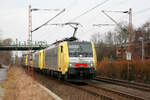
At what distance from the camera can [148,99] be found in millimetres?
10258

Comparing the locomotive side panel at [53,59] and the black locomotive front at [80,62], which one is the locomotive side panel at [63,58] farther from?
the locomotive side panel at [53,59]

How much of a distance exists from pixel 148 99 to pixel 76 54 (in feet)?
23.1

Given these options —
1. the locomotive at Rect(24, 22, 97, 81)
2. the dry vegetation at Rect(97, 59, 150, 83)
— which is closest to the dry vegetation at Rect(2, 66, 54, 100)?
the locomotive at Rect(24, 22, 97, 81)

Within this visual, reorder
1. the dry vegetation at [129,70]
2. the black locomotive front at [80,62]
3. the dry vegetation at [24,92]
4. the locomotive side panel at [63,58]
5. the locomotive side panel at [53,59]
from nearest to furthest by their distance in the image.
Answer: the dry vegetation at [24,92] < the black locomotive front at [80,62] < the locomotive side panel at [63,58] < the dry vegetation at [129,70] < the locomotive side panel at [53,59]

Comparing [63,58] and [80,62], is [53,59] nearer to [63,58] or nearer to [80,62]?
[63,58]

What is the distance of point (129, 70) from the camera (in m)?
20.8

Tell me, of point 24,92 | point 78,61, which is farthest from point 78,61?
point 24,92

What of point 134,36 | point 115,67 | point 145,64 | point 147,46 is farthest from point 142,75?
point 134,36

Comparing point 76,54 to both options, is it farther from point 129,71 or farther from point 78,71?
point 129,71

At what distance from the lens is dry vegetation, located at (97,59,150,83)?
62.4ft

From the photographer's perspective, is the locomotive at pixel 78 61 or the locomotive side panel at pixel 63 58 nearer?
the locomotive at pixel 78 61

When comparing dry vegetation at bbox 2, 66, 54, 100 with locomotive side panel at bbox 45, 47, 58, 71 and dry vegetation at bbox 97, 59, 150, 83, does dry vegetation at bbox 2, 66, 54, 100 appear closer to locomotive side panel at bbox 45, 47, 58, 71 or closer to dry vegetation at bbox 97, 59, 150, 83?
locomotive side panel at bbox 45, 47, 58, 71

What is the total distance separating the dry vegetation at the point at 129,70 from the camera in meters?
19.0

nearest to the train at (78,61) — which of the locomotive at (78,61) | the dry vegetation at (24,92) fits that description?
the locomotive at (78,61)
